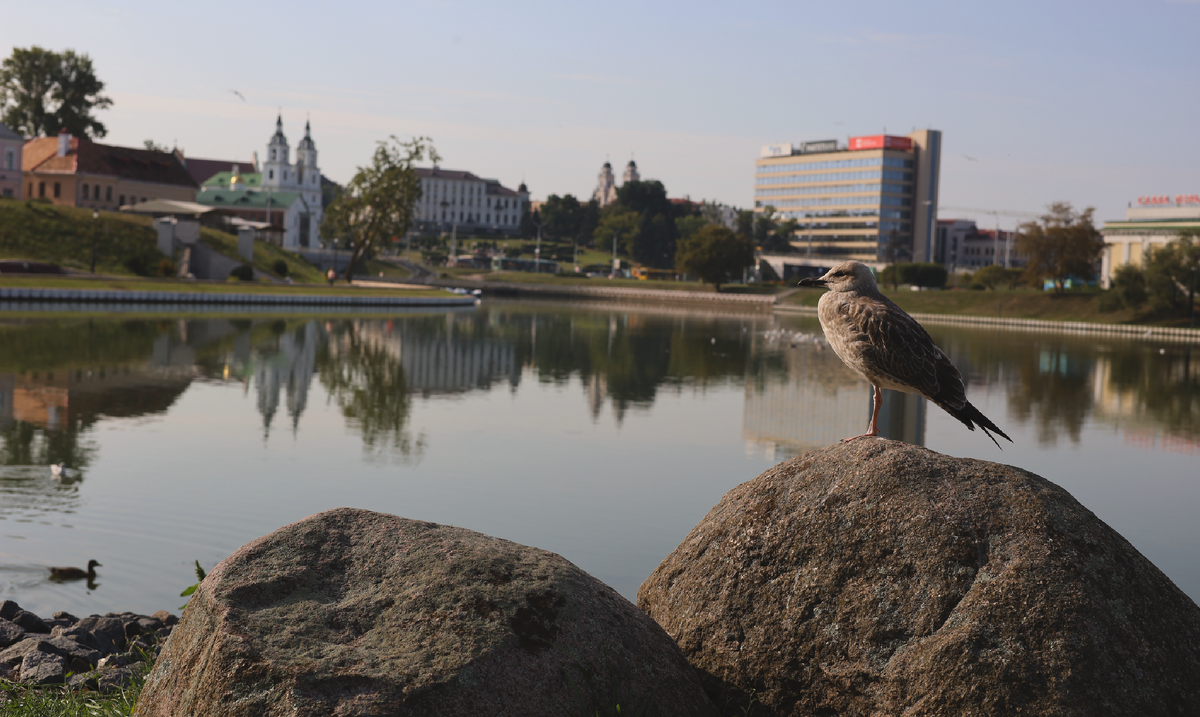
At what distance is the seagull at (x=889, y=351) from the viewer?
5945mm

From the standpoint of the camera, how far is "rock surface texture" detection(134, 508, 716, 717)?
13.8 feet

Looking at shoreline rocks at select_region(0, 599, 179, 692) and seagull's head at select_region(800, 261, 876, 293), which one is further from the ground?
seagull's head at select_region(800, 261, 876, 293)

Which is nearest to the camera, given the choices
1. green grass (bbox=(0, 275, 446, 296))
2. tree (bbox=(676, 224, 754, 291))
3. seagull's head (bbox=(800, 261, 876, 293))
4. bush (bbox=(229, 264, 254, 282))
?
seagull's head (bbox=(800, 261, 876, 293))

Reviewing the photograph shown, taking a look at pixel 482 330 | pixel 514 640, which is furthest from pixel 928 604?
pixel 482 330

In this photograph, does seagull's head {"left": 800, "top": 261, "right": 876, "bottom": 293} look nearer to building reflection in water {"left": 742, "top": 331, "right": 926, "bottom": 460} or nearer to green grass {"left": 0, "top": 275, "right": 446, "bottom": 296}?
building reflection in water {"left": 742, "top": 331, "right": 926, "bottom": 460}

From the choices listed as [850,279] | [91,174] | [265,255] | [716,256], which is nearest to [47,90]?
[91,174]

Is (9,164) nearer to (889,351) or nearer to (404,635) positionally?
(889,351)

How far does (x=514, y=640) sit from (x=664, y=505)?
1068 centimetres

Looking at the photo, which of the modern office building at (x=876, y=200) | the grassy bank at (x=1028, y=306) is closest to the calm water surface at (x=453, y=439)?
the grassy bank at (x=1028, y=306)

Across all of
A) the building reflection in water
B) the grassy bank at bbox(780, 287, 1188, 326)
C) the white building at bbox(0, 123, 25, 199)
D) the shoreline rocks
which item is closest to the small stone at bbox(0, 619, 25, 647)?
the shoreline rocks

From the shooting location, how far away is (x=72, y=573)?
10781 millimetres

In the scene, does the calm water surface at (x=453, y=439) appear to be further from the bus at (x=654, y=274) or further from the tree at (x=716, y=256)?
the bus at (x=654, y=274)

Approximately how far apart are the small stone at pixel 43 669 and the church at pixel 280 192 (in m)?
118

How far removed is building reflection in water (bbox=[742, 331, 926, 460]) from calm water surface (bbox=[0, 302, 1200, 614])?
0.14 m
